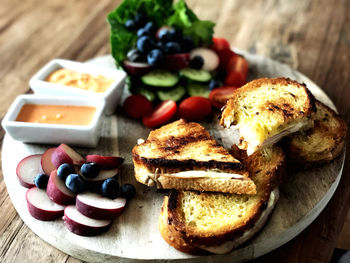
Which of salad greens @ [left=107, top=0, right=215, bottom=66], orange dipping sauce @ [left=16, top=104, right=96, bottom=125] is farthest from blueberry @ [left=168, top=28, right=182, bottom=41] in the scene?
orange dipping sauce @ [left=16, top=104, right=96, bottom=125]

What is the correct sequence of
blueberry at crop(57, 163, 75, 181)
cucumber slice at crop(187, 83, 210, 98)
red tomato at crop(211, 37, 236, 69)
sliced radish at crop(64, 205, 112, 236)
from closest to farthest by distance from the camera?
sliced radish at crop(64, 205, 112, 236)
blueberry at crop(57, 163, 75, 181)
cucumber slice at crop(187, 83, 210, 98)
red tomato at crop(211, 37, 236, 69)

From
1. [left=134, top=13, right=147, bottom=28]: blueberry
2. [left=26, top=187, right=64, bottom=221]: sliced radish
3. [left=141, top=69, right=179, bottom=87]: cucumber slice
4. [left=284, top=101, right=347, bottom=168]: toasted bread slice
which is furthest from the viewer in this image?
[left=134, top=13, right=147, bottom=28]: blueberry

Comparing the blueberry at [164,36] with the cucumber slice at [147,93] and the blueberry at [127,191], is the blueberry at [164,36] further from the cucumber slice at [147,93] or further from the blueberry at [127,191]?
the blueberry at [127,191]

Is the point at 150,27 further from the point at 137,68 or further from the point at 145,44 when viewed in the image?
the point at 137,68

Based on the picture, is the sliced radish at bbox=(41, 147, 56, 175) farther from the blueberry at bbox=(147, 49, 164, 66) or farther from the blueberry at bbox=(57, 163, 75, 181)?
the blueberry at bbox=(147, 49, 164, 66)

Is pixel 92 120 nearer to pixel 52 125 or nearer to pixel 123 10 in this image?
pixel 52 125
